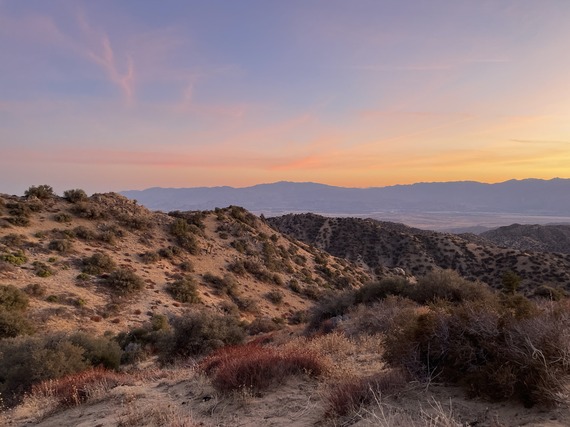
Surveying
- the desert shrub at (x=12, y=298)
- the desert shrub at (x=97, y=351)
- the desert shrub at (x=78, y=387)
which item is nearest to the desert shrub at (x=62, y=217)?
the desert shrub at (x=12, y=298)

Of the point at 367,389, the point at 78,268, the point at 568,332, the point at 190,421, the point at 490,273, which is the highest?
the point at 568,332

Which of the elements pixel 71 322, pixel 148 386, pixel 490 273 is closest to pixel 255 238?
pixel 71 322

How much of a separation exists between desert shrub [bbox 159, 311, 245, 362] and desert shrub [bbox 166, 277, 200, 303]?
12.2 m

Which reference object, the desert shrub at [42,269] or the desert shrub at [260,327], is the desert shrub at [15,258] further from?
the desert shrub at [260,327]

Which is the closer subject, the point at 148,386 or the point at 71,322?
the point at 148,386

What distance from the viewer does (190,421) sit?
18.3 feet

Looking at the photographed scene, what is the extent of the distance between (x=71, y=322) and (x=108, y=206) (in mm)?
18799

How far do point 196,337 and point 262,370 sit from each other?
8164 mm

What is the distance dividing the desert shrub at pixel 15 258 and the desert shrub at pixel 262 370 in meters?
22.5

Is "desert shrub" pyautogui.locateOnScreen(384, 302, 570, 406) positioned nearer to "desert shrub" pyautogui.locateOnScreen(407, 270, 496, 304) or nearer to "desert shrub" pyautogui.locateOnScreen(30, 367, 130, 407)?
"desert shrub" pyautogui.locateOnScreen(30, 367, 130, 407)

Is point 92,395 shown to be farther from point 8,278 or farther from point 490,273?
point 490,273

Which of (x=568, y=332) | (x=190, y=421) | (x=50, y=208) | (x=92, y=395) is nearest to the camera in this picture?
(x=568, y=332)

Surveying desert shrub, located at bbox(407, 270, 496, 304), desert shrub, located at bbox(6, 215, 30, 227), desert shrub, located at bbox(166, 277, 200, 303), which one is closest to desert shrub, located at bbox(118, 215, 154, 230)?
desert shrub, located at bbox(6, 215, 30, 227)

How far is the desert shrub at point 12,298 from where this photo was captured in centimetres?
1902
